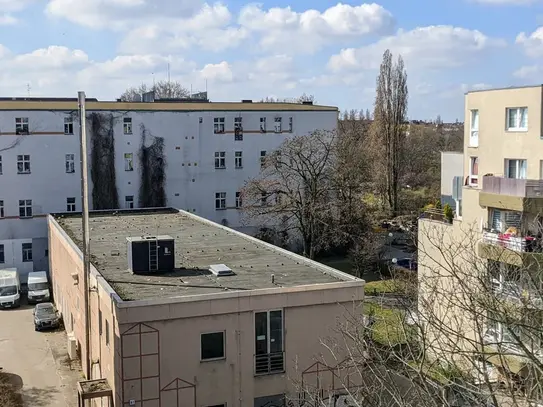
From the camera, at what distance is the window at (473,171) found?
24.3m

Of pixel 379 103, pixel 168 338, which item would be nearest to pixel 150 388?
pixel 168 338

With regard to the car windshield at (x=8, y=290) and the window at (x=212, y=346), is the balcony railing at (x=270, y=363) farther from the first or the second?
the car windshield at (x=8, y=290)

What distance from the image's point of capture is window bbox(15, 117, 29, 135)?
122 feet

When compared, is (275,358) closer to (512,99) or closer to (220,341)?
(220,341)

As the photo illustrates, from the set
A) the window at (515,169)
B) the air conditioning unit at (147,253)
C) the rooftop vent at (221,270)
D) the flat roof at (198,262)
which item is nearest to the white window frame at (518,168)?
the window at (515,169)

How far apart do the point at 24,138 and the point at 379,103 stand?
97.8 ft

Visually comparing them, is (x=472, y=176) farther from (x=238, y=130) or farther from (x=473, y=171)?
(x=238, y=130)

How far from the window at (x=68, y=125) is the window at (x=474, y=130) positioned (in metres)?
23.0

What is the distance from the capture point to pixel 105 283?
17406 millimetres

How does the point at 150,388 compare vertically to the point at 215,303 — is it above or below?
below

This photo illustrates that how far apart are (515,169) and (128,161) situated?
24.2 m

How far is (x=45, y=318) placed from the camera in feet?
92.9

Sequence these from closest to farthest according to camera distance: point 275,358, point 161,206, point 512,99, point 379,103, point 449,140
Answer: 1. point 275,358
2. point 512,99
3. point 161,206
4. point 379,103
5. point 449,140

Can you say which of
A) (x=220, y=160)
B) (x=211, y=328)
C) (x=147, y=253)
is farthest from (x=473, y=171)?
(x=220, y=160)
